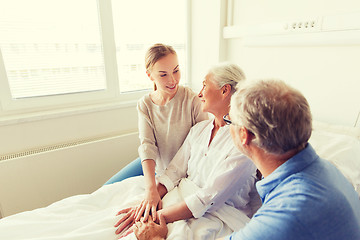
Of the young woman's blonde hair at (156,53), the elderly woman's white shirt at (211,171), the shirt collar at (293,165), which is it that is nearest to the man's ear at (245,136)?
the shirt collar at (293,165)

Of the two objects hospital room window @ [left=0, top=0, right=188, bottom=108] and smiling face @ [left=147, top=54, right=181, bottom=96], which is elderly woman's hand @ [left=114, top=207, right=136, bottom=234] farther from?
hospital room window @ [left=0, top=0, right=188, bottom=108]

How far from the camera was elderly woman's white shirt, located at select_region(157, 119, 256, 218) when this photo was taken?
3.67 ft

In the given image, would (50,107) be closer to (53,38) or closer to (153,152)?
(53,38)

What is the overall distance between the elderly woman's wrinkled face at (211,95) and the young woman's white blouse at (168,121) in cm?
27

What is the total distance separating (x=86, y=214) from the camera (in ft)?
4.17

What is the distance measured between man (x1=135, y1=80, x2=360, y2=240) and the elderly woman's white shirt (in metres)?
0.35

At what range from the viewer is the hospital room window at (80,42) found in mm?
1889

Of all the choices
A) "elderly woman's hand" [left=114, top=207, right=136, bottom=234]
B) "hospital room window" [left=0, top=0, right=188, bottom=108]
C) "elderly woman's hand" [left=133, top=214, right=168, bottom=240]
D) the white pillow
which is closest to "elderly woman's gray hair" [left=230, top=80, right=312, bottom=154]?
the white pillow

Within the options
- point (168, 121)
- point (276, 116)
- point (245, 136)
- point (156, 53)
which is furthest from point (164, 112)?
point (276, 116)

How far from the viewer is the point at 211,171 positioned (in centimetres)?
122

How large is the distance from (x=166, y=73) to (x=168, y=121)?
307 millimetres

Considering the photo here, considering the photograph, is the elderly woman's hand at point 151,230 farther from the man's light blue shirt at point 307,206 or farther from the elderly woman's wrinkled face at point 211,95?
the elderly woman's wrinkled face at point 211,95

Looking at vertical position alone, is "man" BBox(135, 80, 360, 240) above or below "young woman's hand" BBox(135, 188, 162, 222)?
above

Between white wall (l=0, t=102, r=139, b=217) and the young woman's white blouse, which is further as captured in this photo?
white wall (l=0, t=102, r=139, b=217)
